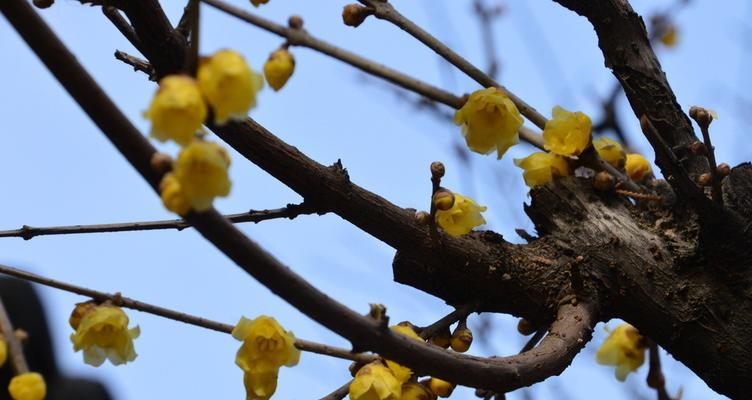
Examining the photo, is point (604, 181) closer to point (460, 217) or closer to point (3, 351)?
point (460, 217)

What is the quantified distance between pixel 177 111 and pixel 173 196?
0.43 ft

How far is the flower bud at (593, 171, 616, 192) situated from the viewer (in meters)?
2.53

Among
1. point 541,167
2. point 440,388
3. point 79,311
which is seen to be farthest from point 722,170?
point 79,311

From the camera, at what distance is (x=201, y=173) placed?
50.6 inches

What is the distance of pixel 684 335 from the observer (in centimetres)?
227

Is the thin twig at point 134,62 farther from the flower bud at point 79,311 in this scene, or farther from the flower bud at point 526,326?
the flower bud at point 526,326

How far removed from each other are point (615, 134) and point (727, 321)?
4.01 metres

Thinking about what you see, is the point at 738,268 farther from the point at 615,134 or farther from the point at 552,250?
the point at 615,134

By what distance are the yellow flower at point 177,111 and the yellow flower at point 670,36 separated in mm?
5879

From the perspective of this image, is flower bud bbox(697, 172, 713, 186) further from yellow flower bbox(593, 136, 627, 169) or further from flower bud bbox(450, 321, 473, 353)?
flower bud bbox(450, 321, 473, 353)

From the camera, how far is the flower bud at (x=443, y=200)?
1.92 m

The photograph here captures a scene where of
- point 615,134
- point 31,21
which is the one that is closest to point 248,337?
point 31,21

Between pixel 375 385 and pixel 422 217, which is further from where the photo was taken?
pixel 422 217

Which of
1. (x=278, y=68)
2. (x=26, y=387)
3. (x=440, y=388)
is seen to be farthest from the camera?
(x=440, y=388)
